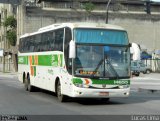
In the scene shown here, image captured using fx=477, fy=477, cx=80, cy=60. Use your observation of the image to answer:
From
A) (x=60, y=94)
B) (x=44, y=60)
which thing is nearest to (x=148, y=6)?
(x=44, y=60)

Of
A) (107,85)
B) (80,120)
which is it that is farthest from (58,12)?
(80,120)

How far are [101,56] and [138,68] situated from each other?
142 ft

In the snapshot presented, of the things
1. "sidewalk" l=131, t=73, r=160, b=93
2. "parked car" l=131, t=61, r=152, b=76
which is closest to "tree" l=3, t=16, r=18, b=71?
"parked car" l=131, t=61, r=152, b=76

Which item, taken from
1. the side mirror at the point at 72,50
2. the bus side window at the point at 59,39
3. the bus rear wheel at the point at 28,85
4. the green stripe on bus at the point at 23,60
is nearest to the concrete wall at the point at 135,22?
the green stripe on bus at the point at 23,60

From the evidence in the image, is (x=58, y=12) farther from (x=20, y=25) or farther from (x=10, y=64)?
(x=10, y=64)

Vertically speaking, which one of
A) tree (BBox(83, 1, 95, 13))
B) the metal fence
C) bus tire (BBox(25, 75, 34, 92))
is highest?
tree (BBox(83, 1, 95, 13))

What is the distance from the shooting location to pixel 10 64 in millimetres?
77375

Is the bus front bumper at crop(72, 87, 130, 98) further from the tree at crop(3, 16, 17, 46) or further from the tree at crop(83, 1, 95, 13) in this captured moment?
the tree at crop(3, 16, 17, 46)

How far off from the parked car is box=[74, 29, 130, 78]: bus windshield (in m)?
39.7

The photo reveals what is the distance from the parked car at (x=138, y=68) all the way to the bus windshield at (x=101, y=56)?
130ft

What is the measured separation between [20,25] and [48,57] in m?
43.5

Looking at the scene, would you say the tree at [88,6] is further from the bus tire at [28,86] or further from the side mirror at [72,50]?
the side mirror at [72,50]

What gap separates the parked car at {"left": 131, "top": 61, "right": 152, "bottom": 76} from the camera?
59838 mm

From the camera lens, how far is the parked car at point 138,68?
196 ft
